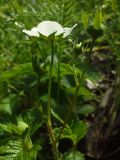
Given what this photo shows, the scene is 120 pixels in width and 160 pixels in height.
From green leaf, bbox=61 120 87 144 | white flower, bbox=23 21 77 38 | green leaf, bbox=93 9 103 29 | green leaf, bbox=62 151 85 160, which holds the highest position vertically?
green leaf, bbox=93 9 103 29

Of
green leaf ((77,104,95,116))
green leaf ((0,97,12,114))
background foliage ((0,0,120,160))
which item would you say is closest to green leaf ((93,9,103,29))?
background foliage ((0,0,120,160))

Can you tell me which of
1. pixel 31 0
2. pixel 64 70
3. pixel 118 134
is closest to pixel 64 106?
pixel 64 70

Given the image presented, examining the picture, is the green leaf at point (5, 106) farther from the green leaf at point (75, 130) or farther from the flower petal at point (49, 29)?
the flower petal at point (49, 29)

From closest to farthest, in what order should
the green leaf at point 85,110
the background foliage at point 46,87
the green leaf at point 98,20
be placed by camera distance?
the green leaf at point 98,20
the background foliage at point 46,87
the green leaf at point 85,110

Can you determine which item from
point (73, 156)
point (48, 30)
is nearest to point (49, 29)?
point (48, 30)

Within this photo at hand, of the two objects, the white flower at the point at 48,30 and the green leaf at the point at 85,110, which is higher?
the white flower at the point at 48,30

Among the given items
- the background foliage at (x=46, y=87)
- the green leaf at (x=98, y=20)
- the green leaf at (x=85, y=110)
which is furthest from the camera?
the green leaf at (x=85, y=110)

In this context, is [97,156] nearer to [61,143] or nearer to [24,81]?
[61,143]

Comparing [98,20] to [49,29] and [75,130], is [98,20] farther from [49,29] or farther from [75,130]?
[75,130]

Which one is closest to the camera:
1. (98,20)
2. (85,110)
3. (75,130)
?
(98,20)

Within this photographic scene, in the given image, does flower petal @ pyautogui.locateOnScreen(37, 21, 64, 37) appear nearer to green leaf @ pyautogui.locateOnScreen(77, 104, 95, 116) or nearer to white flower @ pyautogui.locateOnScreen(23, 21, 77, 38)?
white flower @ pyautogui.locateOnScreen(23, 21, 77, 38)

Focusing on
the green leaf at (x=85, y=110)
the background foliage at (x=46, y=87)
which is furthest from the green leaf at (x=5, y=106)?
the green leaf at (x=85, y=110)
